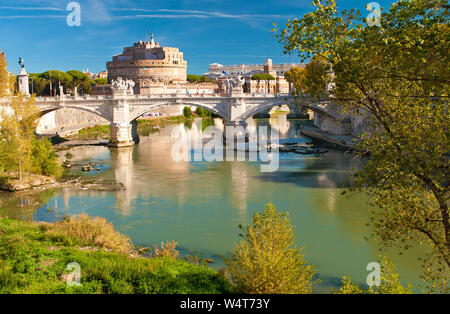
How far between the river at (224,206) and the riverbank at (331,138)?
4070 mm

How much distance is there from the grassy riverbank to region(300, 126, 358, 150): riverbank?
19.8 meters

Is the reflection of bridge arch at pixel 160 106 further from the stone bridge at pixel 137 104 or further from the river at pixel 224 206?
the river at pixel 224 206

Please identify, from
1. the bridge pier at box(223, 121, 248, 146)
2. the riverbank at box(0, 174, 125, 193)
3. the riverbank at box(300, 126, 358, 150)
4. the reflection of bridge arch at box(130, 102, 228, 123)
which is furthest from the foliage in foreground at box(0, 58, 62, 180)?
the riverbank at box(300, 126, 358, 150)

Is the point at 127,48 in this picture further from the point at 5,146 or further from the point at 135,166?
the point at 5,146

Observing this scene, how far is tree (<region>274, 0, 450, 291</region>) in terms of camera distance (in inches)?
217

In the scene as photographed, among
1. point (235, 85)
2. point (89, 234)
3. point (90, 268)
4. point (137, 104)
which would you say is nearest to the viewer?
point (90, 268)

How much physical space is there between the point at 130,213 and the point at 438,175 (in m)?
11.1

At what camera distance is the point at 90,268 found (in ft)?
26.8

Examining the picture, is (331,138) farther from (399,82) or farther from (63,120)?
(63,120)

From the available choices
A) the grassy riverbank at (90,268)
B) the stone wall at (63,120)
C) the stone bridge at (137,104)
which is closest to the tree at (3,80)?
the stone bridge at (137,104)

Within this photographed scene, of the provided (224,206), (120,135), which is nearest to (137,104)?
(120,135)

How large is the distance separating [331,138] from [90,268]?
87.8 ft
